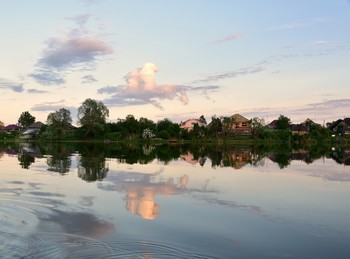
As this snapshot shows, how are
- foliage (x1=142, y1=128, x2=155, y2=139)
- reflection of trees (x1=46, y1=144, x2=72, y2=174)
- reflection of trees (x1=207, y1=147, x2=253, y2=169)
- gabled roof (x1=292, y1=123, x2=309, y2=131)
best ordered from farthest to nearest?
gabled roof (x1=292, y1=123, x2=309, y2=131), foliage (x1=142, y1=128, x2=155, y2=139), reflection of trees (x1=207, y1=147, x2=253, y2=169), reflection of trees (x1=46, y1=144, x2=72, y2=174)

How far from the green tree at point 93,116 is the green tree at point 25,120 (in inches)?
2310

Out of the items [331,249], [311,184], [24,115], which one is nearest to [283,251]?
[331,249]

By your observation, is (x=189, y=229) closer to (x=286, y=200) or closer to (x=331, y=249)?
(x=331, y=249)

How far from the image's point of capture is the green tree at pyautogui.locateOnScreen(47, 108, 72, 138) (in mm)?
100194

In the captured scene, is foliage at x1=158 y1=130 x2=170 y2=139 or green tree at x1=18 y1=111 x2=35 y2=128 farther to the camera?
green tree at x1=18 y1=111 x2=35 y2=128

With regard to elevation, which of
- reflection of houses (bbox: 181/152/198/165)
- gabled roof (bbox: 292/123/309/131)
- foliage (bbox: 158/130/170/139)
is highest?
gabled roof (bbox: 292/123/309/131)

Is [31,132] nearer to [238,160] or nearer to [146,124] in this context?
[146,124]

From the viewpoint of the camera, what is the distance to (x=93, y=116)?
100m

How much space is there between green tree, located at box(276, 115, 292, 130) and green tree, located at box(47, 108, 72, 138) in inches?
2445

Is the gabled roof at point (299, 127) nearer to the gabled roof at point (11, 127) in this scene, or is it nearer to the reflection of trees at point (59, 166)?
the gabled roof at point (11, 127)

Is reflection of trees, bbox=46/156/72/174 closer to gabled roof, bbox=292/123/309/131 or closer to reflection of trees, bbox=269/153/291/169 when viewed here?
reflection of trees, bbox=269/153/291/169

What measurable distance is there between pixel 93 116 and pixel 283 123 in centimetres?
5747

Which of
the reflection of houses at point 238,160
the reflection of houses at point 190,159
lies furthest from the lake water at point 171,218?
the reflection of houses at point 190,159

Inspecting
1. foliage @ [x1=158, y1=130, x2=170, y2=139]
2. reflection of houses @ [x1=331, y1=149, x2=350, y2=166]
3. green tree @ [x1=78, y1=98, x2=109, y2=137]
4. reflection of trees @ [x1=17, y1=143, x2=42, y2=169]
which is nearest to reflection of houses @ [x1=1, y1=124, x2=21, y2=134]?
green tree @ [x1=78, y1=98, x2=109, y2=137]
